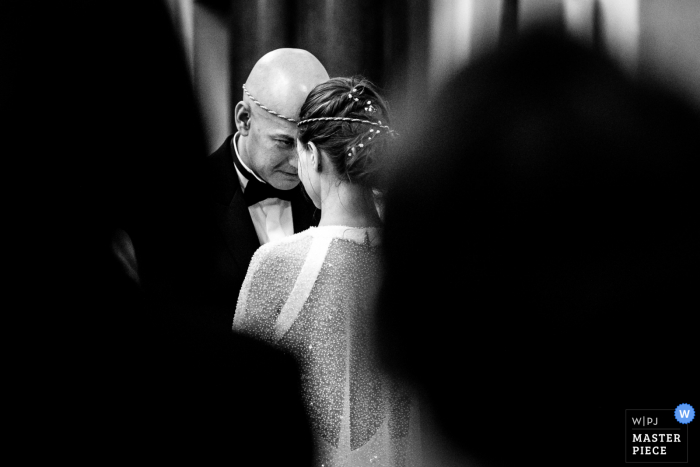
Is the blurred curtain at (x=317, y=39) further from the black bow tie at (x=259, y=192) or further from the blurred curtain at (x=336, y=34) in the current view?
the black bow tie at (x=259, y=192)

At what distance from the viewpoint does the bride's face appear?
3.69 feet

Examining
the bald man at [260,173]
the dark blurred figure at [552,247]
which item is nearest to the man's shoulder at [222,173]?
the bald man at [260,173]

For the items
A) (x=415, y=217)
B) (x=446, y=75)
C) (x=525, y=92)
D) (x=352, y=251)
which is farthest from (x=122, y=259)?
(x=525, y=92)

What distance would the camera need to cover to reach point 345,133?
3.61ft

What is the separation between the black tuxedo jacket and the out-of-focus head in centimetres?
10

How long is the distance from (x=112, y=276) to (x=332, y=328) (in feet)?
1.11

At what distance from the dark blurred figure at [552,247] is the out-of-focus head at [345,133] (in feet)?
0.22

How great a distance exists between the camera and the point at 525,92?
46.5 inches

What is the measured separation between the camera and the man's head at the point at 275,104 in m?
1.16

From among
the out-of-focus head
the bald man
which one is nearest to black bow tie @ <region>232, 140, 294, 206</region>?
the bald man

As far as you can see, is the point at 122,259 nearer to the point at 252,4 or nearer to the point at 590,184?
the point at 252,4

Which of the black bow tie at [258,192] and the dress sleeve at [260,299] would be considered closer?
the dress sleeve at [260,299]

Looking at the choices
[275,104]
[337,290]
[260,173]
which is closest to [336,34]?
[275,104]

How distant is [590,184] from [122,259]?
728mm
